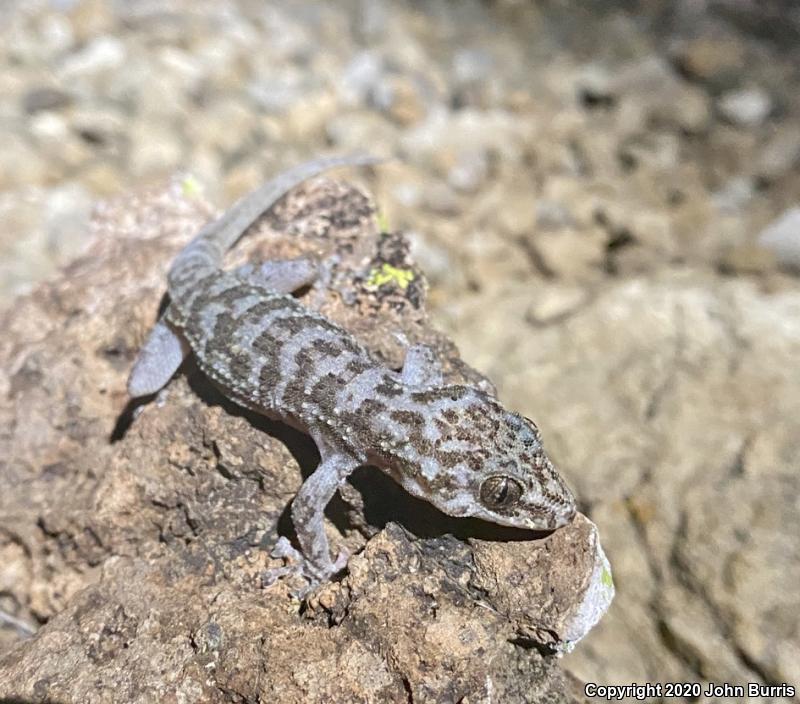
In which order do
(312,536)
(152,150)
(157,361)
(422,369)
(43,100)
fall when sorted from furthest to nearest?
(43,100) < (152,150) < (157,361) < (422,369) < (312,536)

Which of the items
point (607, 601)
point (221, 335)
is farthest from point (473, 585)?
point (221, 335)

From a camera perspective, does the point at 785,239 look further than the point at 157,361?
Yes

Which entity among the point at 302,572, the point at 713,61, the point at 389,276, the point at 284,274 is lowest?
the point at 713,61

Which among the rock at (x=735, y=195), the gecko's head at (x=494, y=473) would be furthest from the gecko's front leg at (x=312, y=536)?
the rock at (x=735, y=195)

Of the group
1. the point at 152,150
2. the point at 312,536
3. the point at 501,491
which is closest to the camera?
the point at 501,491

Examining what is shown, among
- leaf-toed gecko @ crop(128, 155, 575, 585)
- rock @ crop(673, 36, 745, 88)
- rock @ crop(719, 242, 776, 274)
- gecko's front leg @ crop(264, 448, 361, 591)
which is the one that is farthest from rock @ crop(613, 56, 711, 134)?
gecko's front leg @ crop(264, 448, 361, 591)

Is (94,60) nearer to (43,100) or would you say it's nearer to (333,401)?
(43,100)

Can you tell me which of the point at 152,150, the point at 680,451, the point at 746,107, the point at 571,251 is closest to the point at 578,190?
the point at 571,251

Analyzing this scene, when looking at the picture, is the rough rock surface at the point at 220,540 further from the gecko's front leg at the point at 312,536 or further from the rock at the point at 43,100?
the rock at the point at 43,100
